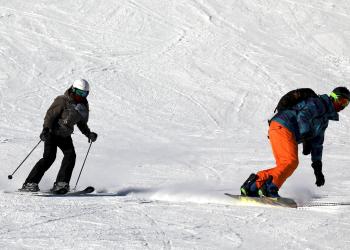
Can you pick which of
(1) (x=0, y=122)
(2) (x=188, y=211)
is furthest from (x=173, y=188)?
(1) (x=0, y=122)

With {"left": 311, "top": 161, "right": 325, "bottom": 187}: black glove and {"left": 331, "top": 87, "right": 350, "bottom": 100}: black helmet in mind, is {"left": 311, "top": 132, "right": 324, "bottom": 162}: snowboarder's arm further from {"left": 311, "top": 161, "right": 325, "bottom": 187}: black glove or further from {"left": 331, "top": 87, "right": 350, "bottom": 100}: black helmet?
{"left": 331, "top": 87, "right": 350, "bottom": 100}: black helmet

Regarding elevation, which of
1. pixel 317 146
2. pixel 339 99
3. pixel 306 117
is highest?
pixel 339 99

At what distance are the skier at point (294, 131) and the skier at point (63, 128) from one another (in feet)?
7.23

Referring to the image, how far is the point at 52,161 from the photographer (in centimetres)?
817

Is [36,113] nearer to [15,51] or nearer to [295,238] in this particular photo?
[15,51]

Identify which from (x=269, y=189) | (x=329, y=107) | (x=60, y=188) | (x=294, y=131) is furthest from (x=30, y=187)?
(x=329, y=107)

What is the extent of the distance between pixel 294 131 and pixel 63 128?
2.66m

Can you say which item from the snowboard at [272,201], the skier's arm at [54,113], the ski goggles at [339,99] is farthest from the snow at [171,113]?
the ski goggles at [339,99]

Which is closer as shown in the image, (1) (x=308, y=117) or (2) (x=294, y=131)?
(1) (x=308, y=117)

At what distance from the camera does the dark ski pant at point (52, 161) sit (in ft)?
26.5

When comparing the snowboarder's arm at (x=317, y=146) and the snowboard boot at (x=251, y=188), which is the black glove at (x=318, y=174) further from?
the snowboard boot at (x=251, y=188)

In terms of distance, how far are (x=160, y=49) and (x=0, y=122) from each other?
21.2ft

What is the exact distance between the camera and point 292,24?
22.1 meters

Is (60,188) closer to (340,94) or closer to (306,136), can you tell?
(306,136)
